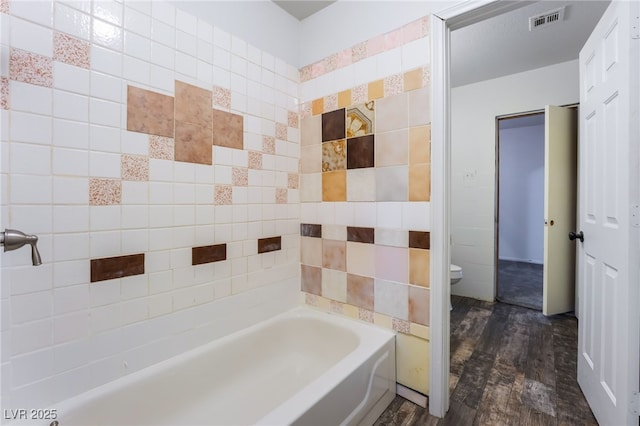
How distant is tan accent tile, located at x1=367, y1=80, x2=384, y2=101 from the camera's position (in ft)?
5.29

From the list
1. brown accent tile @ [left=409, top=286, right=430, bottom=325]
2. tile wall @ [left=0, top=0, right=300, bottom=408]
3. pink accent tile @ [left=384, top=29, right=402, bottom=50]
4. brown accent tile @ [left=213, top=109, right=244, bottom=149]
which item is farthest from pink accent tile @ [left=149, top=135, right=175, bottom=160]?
brown accent tile @ [left=409, top=286, right=430, bottom=325]

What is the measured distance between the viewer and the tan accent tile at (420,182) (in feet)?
4.80

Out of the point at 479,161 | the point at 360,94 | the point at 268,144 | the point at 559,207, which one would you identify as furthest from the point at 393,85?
the point at 559,207

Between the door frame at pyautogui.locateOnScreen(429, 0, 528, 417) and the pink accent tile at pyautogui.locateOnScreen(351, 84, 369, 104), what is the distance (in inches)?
14.8

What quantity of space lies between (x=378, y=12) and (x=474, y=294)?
9.44 ft

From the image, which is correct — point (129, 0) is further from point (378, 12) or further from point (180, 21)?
point (378, 12)

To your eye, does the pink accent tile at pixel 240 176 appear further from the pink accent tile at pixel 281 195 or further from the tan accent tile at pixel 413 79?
the tan accent tile at pixel 413 79

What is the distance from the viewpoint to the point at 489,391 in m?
1.64

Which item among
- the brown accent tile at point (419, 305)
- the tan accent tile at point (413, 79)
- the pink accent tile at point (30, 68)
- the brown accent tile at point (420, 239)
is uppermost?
the tan accent tile at point (413, 79)

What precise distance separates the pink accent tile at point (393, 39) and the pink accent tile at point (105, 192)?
1486mm

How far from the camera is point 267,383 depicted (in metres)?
1.55

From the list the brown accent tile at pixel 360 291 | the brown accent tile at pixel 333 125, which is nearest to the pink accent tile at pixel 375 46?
the brown accent tile at pixel 333 125

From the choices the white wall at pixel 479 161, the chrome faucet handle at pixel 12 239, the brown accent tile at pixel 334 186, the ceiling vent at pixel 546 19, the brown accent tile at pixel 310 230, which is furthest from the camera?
the white wall at pixel 479 161

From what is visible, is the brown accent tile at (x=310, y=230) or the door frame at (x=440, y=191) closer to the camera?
the door frame at (x=440, y=191)
